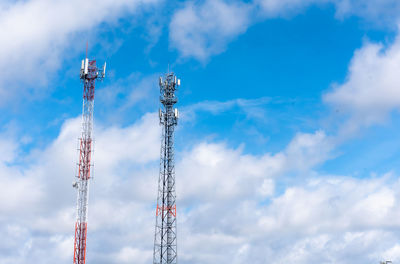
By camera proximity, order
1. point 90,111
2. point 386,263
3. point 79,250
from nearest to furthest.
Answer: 1. point 79,250
2. point 90,111
3. point 386,263

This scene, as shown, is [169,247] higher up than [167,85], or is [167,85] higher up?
[167,85]

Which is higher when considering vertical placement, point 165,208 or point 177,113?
point 177,113

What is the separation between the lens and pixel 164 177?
4665 inches

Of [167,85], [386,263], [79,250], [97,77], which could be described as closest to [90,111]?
[97,77]

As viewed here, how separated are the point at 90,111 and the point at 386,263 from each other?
277 feet

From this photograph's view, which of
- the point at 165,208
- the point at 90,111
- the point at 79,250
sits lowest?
the point at 79,250

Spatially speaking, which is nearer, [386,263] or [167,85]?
[167,85]

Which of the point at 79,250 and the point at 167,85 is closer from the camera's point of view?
the point at 79,250

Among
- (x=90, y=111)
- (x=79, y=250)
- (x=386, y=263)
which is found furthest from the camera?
(x=386, y=263)

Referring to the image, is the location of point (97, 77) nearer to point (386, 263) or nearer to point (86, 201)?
point (86, 201)

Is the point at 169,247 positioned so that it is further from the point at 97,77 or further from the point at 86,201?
the point at 97,77

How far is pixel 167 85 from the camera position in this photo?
12419 centimetres

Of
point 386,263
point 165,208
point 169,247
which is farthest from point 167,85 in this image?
point 386,263

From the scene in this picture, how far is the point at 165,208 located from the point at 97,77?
29.8 metres
